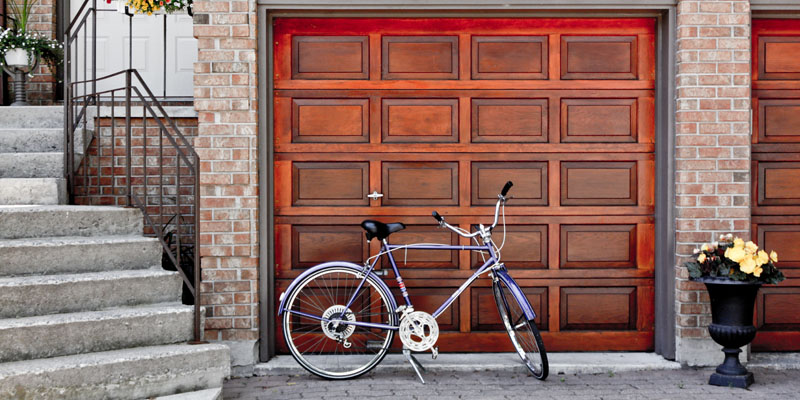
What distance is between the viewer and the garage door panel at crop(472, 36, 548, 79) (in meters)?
4.74

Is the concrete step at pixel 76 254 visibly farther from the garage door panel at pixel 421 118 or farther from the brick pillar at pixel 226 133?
the garage door panel at pixel 421 118

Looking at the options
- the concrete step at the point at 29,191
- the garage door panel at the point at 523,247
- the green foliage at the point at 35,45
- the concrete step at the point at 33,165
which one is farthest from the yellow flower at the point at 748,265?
the green foliage at the point at 35,45

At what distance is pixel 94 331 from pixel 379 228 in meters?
1.72

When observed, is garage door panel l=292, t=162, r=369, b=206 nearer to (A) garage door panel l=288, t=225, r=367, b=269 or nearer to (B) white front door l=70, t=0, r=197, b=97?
(A) garage door panel l=288, t=225, r=367, b=269

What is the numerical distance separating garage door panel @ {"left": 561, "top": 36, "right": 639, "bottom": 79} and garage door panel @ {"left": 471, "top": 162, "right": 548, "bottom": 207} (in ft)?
2.25

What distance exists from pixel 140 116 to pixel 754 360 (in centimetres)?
481

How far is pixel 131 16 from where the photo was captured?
5.85 m

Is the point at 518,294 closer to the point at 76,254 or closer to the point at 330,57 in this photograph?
the point at 330,57

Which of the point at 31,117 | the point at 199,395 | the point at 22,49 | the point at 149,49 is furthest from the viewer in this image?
the point at 149,49

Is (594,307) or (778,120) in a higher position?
(778,120)

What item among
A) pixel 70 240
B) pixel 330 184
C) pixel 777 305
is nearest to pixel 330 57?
pixel 330 184

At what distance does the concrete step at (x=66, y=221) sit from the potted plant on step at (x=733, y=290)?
356cm

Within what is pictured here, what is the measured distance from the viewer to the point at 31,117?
538cm

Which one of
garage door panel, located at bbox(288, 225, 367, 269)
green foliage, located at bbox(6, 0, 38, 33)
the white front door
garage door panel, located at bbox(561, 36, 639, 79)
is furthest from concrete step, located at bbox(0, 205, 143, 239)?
garage door panel, located at bbox(561, 36, 639, 79)
